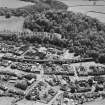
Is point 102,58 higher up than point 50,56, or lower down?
higher up

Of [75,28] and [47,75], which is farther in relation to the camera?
[75,28]

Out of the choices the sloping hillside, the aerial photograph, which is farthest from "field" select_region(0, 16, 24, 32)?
the sloping hillside

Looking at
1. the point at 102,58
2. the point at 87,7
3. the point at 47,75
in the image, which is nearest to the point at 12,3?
the point at 87,7

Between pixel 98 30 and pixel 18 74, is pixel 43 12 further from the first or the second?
pixel 18 74

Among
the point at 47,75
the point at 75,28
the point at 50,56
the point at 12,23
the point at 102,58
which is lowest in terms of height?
the point at 47,75

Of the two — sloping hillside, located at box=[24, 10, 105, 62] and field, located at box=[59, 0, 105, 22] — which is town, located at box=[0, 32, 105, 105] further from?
field, located at box=[59, 0, 105, 22]

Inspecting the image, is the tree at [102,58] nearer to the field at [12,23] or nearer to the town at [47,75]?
the town at [47,75]

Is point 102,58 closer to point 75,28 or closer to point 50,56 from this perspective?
point 50,56

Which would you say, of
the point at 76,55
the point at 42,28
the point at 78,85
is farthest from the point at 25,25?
the point at 78,85

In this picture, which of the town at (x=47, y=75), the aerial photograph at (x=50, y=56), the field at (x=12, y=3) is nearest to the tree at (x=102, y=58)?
the aerial photograph at (x=50, y=56)
